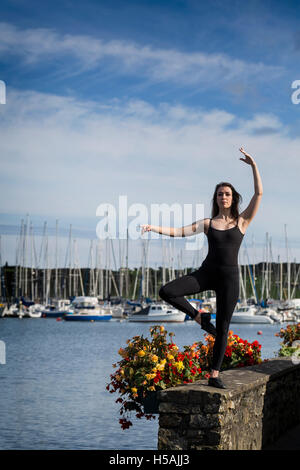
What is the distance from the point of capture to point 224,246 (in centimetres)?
630

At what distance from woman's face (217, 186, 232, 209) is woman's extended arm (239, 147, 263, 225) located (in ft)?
0.62

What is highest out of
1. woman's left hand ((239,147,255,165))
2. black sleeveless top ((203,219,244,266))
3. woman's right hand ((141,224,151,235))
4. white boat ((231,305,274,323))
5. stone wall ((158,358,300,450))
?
woman's left hand ((239,147,255,165))

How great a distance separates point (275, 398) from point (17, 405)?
15724mm

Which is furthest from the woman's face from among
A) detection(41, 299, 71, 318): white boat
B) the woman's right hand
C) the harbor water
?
detection(41, 299, 71, 318): white boat

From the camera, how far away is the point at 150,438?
52.5 ft

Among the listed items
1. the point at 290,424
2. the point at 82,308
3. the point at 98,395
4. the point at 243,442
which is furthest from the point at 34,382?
the point at 82,308

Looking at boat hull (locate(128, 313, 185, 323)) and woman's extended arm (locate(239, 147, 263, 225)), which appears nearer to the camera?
woman's extended arm (locate(239, 147, 263, 225))

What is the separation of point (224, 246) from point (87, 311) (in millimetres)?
79553

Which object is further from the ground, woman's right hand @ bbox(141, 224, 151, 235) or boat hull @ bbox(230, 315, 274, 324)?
woman's right hand @ bbox(141, 224, 151, 235)

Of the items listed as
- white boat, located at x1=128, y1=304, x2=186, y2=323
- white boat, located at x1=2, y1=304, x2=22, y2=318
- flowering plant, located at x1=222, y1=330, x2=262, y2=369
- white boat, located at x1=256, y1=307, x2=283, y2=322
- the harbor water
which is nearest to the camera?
flowering plant, located at x1=222, y1=330, x2=262, y2=369

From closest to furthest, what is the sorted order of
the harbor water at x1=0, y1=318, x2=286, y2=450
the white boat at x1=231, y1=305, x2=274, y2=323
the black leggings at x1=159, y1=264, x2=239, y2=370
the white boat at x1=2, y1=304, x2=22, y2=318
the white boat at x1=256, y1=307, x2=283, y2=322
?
1. the black leggings at x1=159, y1=264, x2=239, y2=370
2. the harbor water at x1=0, y1=318, x2=286, y2=450
3. the white boat at x1=231, y1=305, x2=274, y2=323
4. the white boat at x1=256, y1=307, x2=283, y2=322
5. the white boat at x1=2, y1=304, x2=22, y2=318

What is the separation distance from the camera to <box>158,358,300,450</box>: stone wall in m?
6.04

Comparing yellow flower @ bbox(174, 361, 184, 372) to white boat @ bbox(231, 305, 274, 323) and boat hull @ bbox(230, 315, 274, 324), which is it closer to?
white boat @ bbox(231, 305, 274, 323)

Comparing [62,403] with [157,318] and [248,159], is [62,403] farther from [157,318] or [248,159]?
[157,318]
